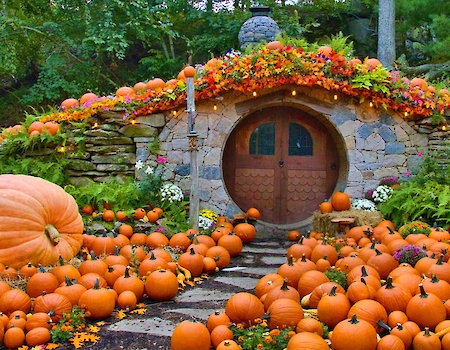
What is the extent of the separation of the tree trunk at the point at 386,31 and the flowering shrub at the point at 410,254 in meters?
6.61

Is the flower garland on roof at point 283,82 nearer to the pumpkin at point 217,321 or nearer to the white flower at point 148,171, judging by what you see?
the white flower at point 148,171

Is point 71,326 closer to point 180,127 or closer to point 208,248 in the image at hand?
point 208,248

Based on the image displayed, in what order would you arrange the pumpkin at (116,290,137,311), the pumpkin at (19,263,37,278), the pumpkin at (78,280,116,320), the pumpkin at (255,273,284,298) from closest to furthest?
the pumpkin at (78,280,116,320)
the pumpkin at (255,273,284,298)
the pumpkin at (116,290,137,311)
the pumpkin at (19,263,37,278)

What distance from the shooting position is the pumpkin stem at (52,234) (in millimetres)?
4902

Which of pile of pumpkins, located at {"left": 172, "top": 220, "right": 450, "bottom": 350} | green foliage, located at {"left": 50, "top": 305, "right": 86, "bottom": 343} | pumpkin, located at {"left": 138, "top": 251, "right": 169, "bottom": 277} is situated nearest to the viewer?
pile of pumpkins, located at {"left": 172, "top": 220, "right": 450, "bottom": 350}

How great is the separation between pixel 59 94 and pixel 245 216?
18.3ft

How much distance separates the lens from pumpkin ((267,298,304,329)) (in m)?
3.46

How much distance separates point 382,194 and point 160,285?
455cm

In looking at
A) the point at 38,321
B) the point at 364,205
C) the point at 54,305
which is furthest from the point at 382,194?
the point at 38,321

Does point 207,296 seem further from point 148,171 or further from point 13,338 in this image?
point 148,171

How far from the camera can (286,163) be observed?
8.46 meters

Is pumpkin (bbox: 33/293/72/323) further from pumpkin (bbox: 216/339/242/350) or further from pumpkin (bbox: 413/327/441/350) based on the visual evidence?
pumpkin (bbox: 413/327/441/350)

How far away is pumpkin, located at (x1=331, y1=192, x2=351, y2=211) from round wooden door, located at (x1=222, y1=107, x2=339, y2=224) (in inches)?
30.8

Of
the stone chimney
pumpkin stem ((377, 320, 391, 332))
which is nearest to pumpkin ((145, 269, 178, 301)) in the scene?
pumpkin stem ((377, 320, 391, 332))
